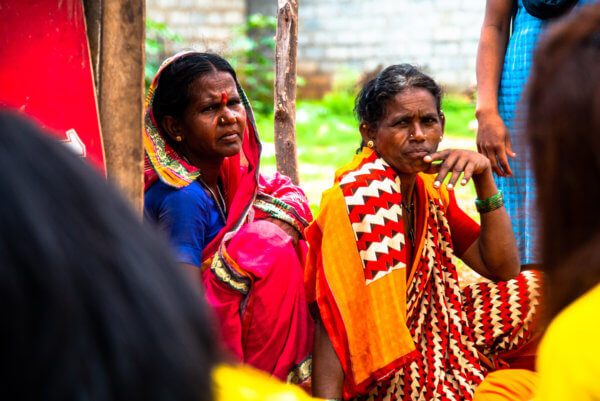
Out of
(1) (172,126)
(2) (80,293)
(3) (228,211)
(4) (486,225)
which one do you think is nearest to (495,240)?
(4) (486,225)

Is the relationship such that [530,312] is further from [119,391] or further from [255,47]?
[255,47]

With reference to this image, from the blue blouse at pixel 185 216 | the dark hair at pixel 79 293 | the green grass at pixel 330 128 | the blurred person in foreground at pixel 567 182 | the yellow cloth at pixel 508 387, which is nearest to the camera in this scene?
the dark hair at pixel 79 293

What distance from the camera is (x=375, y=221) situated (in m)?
2.70

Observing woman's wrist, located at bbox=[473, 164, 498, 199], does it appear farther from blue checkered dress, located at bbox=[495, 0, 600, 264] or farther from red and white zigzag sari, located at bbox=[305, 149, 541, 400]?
blue checkered dress, located at bbox=[495, 0, 600, 264]

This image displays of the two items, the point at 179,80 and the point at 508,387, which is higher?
the point at 179,80

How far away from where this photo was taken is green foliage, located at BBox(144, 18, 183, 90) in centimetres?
987

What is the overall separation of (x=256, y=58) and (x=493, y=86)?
335 inches

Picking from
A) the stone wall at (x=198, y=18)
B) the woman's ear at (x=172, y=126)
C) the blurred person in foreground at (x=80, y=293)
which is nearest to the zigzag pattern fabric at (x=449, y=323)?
the woman's ear at (x=172, y=126)

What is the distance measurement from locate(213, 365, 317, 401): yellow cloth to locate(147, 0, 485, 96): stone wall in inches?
410

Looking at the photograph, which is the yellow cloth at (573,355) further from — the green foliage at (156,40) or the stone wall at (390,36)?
the stone wall at (390,36)

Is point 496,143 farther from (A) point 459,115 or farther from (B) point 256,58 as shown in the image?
(B) point 256,58

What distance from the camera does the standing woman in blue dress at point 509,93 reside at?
3158mm

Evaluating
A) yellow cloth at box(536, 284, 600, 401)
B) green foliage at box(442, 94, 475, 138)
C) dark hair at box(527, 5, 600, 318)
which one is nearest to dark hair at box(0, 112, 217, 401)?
yellow cloth at box(536, 284, 600, 401)

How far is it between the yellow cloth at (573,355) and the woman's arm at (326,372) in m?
1.57
